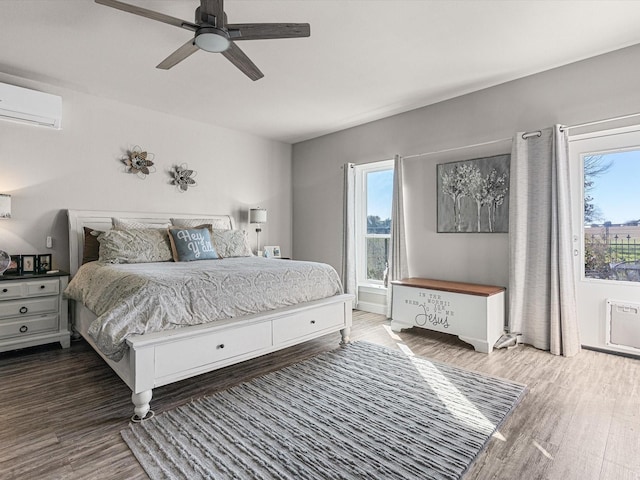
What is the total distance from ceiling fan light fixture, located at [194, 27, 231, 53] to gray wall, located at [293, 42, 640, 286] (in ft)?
8.79

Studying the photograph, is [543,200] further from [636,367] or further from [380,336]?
[380,336]

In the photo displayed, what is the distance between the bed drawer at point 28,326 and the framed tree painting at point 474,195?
4053 mm

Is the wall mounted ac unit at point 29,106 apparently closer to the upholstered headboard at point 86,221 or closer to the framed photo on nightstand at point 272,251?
the upholstered headboard at point 86,221

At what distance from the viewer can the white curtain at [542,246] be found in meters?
3.03

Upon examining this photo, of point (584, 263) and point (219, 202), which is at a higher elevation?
point (219, 202)

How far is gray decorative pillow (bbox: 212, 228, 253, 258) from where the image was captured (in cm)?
388

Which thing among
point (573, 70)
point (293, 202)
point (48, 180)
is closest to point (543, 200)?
point (573, 70)

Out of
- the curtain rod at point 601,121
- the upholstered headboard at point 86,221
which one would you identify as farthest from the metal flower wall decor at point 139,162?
the curtain rod at point 601,121

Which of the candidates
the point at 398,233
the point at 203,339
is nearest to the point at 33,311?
the point at 203,339

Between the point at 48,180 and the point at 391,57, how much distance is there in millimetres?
3580

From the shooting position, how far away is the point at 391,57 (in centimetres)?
298

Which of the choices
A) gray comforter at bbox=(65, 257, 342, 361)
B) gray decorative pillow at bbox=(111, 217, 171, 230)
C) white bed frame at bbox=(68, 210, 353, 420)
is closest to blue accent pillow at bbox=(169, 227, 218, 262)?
gray comforter at bbox=(65, 257, 342, 361)

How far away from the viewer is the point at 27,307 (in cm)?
308

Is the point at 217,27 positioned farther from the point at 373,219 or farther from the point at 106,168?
the point at 373,219
